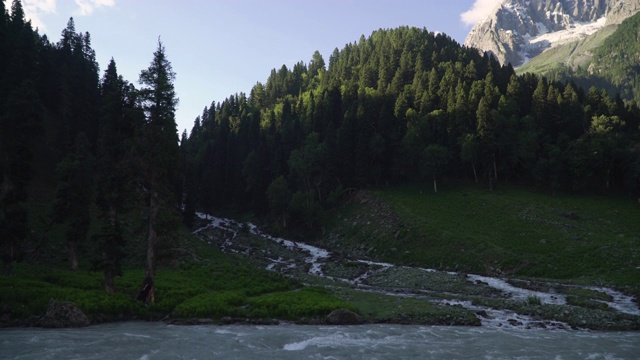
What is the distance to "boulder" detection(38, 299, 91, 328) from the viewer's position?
27.5 metres

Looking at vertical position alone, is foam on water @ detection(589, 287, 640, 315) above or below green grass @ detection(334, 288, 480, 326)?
below

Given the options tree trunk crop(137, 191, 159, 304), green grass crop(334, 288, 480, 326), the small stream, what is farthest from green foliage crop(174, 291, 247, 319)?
the small stream

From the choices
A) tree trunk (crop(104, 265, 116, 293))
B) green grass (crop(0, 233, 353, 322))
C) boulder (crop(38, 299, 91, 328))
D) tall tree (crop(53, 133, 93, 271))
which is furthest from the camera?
tall tree (crop(53, 133, 93, 271))

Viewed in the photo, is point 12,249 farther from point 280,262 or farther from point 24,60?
point 24,60

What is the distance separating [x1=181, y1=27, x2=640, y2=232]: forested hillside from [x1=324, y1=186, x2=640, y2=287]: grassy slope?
22.7 feet

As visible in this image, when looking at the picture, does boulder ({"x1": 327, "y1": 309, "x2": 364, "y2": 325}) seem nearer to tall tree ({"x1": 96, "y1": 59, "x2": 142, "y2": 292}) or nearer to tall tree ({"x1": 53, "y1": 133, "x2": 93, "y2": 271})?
tall tree ({"x1": 96, "y1": 59, "x2": 142, "y2": 292})

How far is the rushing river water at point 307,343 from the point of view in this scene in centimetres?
2236

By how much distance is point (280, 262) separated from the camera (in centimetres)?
6850

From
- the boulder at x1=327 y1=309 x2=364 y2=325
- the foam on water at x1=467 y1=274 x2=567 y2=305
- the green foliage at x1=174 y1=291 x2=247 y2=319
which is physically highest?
the green foliage at x1=174 y1=291 x2=247 y2=319

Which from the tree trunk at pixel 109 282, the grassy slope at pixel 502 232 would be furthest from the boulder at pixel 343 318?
the grassy slope at pixel 502 232

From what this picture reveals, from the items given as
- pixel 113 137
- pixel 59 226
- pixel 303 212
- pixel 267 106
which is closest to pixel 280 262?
pixel 303 212

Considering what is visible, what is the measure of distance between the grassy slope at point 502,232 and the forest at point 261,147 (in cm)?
756

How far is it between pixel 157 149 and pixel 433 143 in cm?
7537

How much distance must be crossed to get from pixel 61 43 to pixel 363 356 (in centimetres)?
13288
